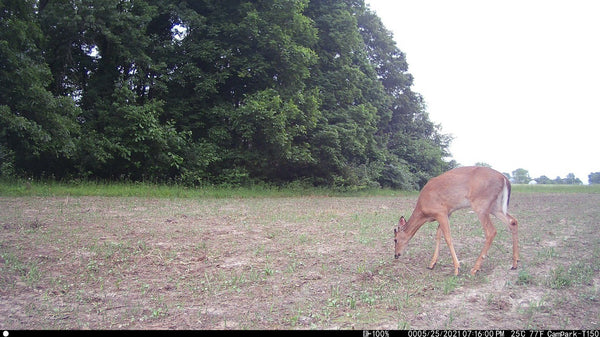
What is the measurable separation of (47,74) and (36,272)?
11.8m

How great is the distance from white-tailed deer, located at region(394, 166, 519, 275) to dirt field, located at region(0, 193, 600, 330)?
1.28 ft

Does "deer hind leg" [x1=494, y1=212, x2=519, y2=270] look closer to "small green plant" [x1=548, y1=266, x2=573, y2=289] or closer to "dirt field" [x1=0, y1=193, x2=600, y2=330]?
"dirt field" [x1=0, y1=193, x2=600, y2=330]

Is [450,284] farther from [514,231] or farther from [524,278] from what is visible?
[514,231]

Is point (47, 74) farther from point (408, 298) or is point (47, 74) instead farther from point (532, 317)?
point (532, 317)

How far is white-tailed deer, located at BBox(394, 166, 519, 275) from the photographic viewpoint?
20.1 ft

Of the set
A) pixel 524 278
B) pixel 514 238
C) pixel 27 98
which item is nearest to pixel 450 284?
pixel 524 278

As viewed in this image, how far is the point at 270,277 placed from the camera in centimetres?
543

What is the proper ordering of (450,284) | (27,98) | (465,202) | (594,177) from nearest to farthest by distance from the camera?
(450,284)
(465,202)
(27,98)
(594,177)

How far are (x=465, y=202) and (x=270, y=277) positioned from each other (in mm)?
3120

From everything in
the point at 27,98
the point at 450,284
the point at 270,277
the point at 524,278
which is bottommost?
the point at 270,277

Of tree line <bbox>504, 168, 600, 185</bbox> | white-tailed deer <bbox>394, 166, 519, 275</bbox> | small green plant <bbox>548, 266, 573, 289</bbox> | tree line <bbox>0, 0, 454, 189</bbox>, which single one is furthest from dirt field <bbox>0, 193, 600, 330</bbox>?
tree line <bbox>504, 168, 600, 185</bbox>

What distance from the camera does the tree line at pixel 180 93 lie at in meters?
14.7

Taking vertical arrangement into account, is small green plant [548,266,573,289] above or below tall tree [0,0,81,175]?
below

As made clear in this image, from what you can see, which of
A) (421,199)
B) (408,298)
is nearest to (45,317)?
(408,298)
